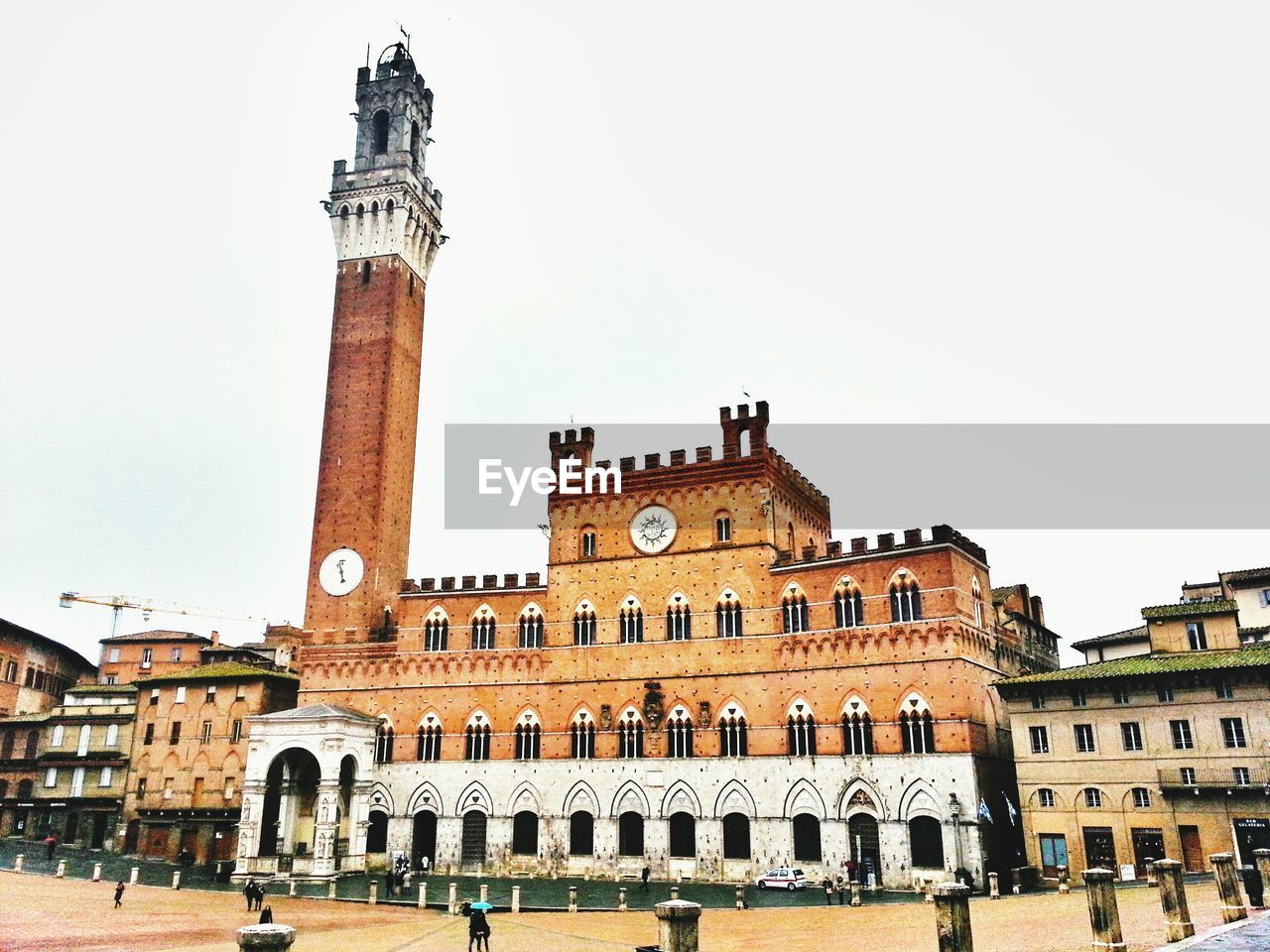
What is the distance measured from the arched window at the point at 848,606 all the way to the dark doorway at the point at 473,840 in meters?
19.4

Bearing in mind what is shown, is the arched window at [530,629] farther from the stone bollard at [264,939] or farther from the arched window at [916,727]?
the stone bollard at [264,939]

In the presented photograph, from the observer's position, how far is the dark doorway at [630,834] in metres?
Answer: 44.4

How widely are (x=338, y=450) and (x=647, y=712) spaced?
74.4 feet

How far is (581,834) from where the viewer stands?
45562 millimetres

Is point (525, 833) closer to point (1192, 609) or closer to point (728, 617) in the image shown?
point (728, 617)

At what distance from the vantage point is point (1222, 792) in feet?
118

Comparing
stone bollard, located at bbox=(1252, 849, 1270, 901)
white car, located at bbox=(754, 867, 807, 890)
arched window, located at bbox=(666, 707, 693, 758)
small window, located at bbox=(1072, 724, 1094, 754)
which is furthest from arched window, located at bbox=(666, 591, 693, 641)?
stone bollard, located at bbox=(1252, 849, 1270, 901)

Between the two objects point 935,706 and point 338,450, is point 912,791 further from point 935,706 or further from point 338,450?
point 338,450

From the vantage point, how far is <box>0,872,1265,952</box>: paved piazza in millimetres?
23312

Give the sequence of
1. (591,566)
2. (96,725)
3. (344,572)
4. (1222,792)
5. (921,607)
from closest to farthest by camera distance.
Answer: (1222,792) < (921,607) < (591,566) < (344,572) < (96,725)

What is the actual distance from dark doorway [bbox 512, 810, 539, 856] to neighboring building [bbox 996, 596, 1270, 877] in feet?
70.4

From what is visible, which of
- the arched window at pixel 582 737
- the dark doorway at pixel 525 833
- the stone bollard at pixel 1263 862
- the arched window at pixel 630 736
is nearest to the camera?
the stone bollard at pixel 1263 862

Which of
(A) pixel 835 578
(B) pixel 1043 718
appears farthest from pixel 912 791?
(A) pixel 835 578

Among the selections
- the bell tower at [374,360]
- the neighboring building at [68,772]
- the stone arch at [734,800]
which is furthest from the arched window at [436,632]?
the neighboring building at [68,772]
